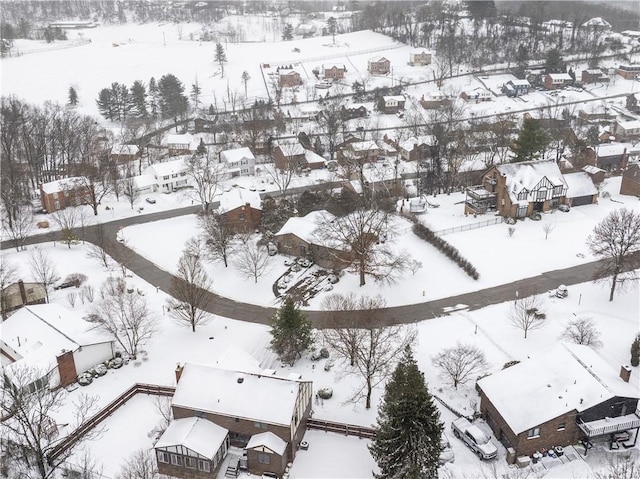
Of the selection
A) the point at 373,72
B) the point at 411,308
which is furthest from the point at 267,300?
the point at 373,72

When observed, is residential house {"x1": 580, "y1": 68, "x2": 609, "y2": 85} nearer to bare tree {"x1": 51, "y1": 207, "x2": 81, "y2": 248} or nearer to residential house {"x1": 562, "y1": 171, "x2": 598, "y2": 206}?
residential house {"x1": 562, "y1": 171, "x2": 598, "y2": 206}

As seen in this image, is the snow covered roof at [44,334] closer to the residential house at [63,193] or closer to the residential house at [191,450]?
the residential house at [191,450]

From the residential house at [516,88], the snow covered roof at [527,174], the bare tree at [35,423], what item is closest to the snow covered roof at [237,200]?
the snow covered roof at [527,174]

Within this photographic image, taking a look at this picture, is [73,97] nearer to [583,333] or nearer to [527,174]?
[527,174]

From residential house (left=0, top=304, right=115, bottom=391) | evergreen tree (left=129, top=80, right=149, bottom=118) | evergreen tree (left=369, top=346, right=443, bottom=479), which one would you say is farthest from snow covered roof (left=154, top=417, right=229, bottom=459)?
evergreen tree (left=129, top=80, right=149, bottom=118)

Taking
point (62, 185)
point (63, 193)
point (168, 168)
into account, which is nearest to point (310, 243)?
point (168, 168)
